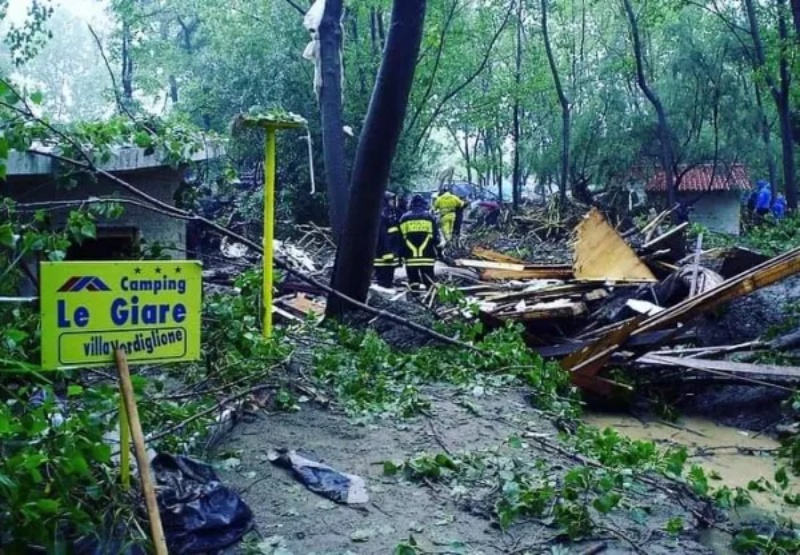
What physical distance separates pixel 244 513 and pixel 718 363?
6686mm

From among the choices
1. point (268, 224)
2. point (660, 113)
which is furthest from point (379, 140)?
point (660, 113)

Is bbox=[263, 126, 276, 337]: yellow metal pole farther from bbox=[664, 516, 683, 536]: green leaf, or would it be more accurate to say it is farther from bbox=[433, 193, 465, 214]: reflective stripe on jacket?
bbox=[433, 193, 465, 214]: reflective stripe on jacket

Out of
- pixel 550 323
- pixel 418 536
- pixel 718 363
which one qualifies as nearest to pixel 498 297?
pixel 550 323

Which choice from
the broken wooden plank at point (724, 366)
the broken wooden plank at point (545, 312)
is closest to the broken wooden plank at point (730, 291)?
the broken wooden plank at point (724, 366)

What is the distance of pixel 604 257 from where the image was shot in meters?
12.7

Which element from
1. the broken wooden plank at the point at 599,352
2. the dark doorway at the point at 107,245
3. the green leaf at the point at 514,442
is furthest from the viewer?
the broken wooden plank at the point at 599,352

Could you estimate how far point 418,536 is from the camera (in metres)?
4.29

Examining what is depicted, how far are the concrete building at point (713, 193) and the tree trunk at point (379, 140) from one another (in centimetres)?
2507

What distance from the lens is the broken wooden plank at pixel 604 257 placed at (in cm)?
1228

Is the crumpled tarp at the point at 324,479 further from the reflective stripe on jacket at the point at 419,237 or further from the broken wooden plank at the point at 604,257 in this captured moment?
the broken wooden plank at the point at 604,257

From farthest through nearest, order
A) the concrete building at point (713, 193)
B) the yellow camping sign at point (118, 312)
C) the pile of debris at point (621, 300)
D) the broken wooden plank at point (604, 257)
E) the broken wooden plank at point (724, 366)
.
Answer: the concrete building at point (713, 193) → the broken wooden plank at point (604, 257) → the pile of debris at point (621, 300) → the broken wooden plank at point (724, 366) → the yellow camping sign at point (118, 312)

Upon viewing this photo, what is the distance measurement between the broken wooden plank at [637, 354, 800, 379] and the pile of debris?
11mm

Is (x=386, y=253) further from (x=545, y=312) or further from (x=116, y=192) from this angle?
(x=116, y=192)

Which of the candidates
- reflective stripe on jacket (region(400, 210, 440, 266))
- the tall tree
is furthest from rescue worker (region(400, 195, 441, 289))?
the tall tree
